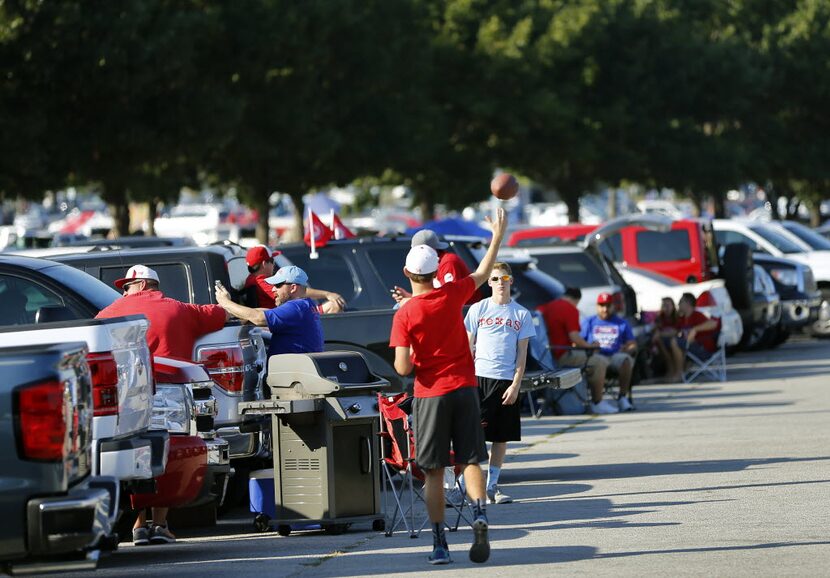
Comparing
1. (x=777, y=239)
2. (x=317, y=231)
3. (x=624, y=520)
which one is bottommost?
(x=624, y=520)

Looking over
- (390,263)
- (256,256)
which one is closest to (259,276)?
(256,256)

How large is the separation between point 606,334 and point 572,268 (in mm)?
2613

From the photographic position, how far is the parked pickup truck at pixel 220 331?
1123 centimetres

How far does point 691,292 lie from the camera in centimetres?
2323

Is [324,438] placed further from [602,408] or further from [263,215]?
[263,215]

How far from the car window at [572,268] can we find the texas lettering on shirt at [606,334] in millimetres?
2127

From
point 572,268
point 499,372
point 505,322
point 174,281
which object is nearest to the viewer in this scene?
point 499,372

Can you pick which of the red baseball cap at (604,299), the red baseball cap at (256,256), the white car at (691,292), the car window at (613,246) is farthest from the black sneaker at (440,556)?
the car window at (613,246)

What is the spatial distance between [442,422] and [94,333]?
6.54 ft

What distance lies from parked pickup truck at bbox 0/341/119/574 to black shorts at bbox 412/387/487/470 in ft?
7.61

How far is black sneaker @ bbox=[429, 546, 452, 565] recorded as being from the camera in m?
9.17

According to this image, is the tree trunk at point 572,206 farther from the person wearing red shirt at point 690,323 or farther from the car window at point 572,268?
the car window at point 572,268

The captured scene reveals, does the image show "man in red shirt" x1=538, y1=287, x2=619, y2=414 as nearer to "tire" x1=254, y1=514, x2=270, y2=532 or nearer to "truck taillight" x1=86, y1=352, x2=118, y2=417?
"tire" x1=254, y1=514, x2=270, y2=532

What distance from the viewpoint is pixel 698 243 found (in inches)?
969
